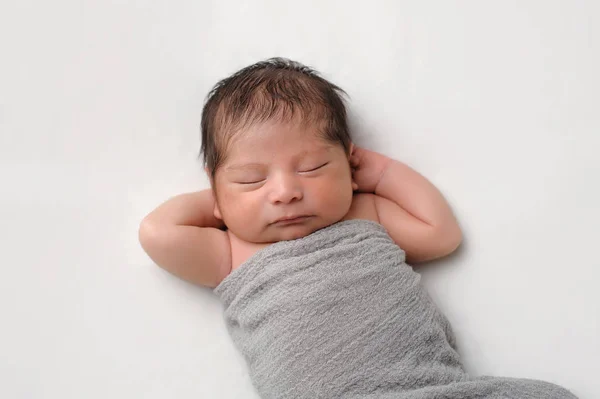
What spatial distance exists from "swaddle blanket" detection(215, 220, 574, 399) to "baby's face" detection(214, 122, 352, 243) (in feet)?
0.13

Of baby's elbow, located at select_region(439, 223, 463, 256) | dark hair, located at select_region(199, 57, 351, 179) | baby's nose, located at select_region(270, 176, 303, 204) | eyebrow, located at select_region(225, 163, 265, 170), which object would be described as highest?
dark hair, located at select_region(199, 57, 351, 179)

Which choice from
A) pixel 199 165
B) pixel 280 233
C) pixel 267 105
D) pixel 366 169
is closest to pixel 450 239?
pixel 366 169

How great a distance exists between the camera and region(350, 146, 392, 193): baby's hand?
1311mm

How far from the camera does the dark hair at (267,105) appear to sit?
117 centimetres

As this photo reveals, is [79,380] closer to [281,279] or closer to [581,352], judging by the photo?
[281,279]

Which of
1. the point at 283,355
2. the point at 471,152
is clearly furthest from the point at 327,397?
the point at 471,152

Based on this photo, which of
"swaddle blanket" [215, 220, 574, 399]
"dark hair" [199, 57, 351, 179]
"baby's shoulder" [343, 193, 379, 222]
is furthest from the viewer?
"baby's shoulder" [343, 193, 379, 222]

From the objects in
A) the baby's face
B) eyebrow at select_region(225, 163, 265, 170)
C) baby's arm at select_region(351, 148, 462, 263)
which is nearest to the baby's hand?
baby's arm at select_region(351, 148, 462, 263)

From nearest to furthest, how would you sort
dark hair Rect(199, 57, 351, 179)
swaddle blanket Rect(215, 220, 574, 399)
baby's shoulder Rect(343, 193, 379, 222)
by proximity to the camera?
swaddle blanket Rect(215, 220, 574, 399)
dark hair Rect(199, 57, 351, 179)
baby's shoulder Rect(343, 193, 379, 222)

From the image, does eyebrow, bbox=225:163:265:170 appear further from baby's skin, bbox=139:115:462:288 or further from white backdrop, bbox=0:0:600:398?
→ white backdrop, bbox=0:0:600:398

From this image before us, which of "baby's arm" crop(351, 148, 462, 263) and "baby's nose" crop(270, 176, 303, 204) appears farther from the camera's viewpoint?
"baby's arm" crop(351, 148, 462, 263)

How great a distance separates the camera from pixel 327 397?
1.06 m

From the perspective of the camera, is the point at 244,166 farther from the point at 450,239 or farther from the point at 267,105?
the point at 450,239

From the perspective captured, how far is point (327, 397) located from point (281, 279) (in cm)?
22
